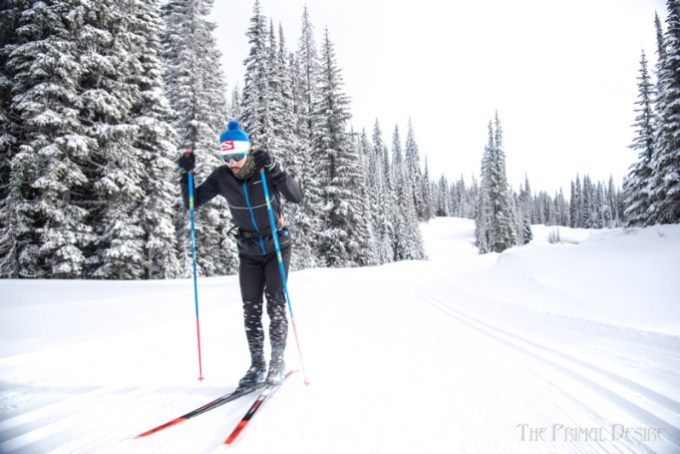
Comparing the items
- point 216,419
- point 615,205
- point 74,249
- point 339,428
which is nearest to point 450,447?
point 339,428

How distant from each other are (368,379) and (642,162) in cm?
3160

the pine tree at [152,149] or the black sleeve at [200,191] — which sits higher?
the pine tree at [152,149]

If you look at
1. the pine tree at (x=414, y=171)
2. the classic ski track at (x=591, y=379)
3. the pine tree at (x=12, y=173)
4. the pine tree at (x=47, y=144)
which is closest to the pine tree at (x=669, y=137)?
the classic ski track at (x=591, y=379)

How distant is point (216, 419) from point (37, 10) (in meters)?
16.9

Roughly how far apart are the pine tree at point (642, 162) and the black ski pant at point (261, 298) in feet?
89.3

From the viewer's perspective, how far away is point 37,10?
39.4 feet

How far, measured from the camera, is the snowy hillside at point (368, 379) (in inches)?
79.5

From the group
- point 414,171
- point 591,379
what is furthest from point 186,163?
point 414,171

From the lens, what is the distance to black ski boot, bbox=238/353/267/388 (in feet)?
9.28

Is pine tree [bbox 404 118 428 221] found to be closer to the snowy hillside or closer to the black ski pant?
the snowy hillside

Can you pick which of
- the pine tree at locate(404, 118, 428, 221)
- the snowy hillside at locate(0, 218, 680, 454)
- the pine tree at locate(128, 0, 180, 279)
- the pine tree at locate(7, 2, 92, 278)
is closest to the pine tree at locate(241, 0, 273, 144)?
the pine tree at locate(128, 0, 180, 279)

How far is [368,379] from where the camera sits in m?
2.96

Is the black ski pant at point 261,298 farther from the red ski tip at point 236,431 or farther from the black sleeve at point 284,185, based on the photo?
the red ski tip at point 236,431

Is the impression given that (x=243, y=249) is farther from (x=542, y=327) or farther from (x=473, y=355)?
(x=542, y=327)
